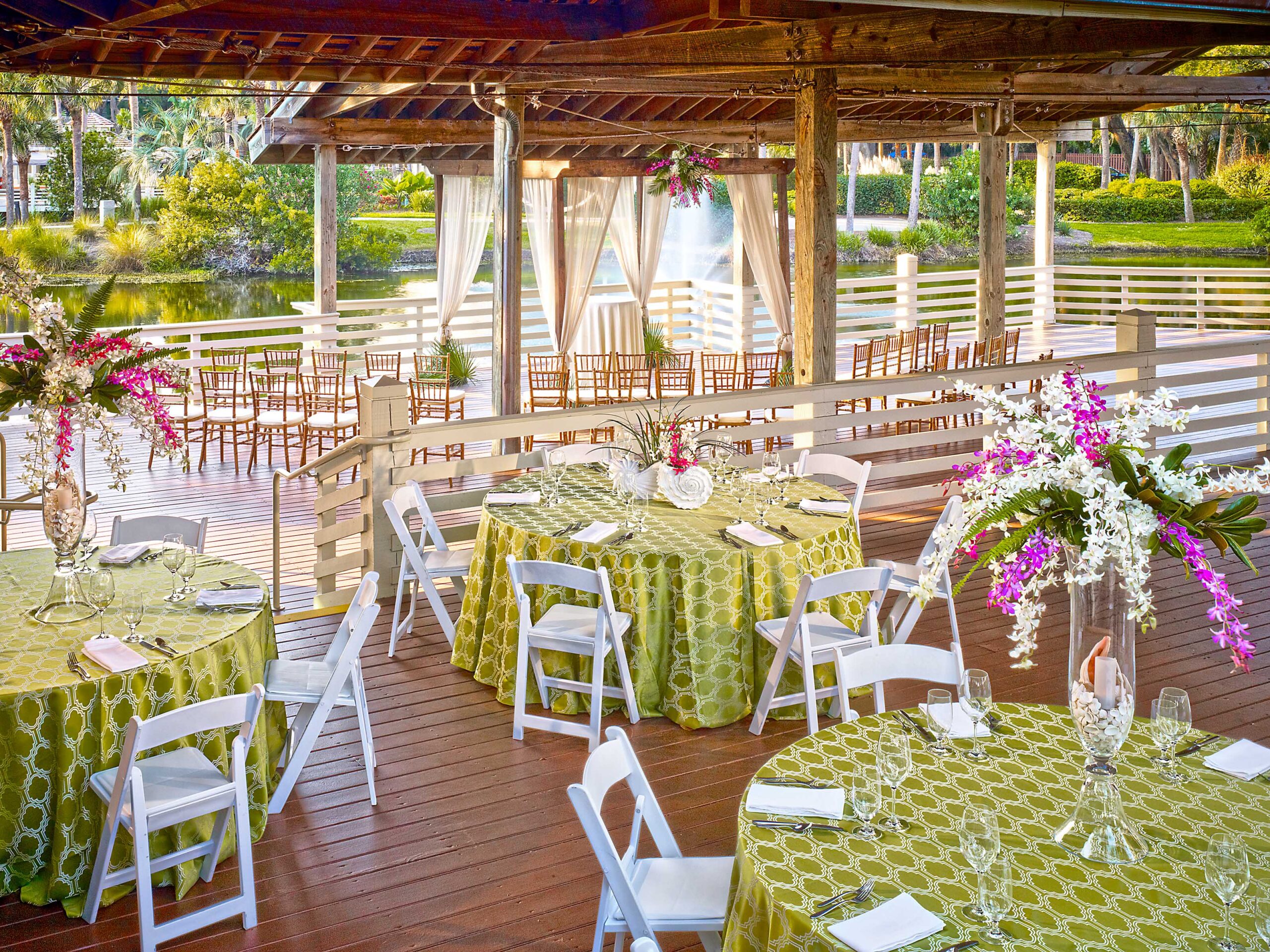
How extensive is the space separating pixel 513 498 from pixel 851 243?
23613mm

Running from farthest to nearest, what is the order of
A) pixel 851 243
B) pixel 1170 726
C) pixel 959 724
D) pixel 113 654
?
pixel 851 243, pixel 113 654, pixel 959 724, pixel 1170 726

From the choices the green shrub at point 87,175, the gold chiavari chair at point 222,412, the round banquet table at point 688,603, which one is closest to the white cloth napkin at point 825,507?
the round banquet table at point 688,603

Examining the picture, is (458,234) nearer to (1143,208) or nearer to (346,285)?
(346,285)

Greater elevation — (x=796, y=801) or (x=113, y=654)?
(x=113, y=654)

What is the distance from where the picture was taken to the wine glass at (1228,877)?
2262 mm

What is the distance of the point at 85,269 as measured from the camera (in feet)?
84.9

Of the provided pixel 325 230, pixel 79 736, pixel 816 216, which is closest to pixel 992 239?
pixel 816 216

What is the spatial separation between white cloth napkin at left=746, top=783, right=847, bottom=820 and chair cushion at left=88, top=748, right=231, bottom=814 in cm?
162

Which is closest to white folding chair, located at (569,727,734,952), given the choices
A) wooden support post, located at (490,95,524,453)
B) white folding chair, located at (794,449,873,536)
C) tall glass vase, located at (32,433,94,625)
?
tall glass vase, located at (32,433,94,625)

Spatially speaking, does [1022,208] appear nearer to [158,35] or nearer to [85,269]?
[85,269]

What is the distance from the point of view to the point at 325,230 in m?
12.6

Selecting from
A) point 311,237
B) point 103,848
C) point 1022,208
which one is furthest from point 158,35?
point 1022,208

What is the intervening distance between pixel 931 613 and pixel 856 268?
22939mm

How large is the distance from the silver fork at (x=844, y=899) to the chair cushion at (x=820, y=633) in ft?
7.34
